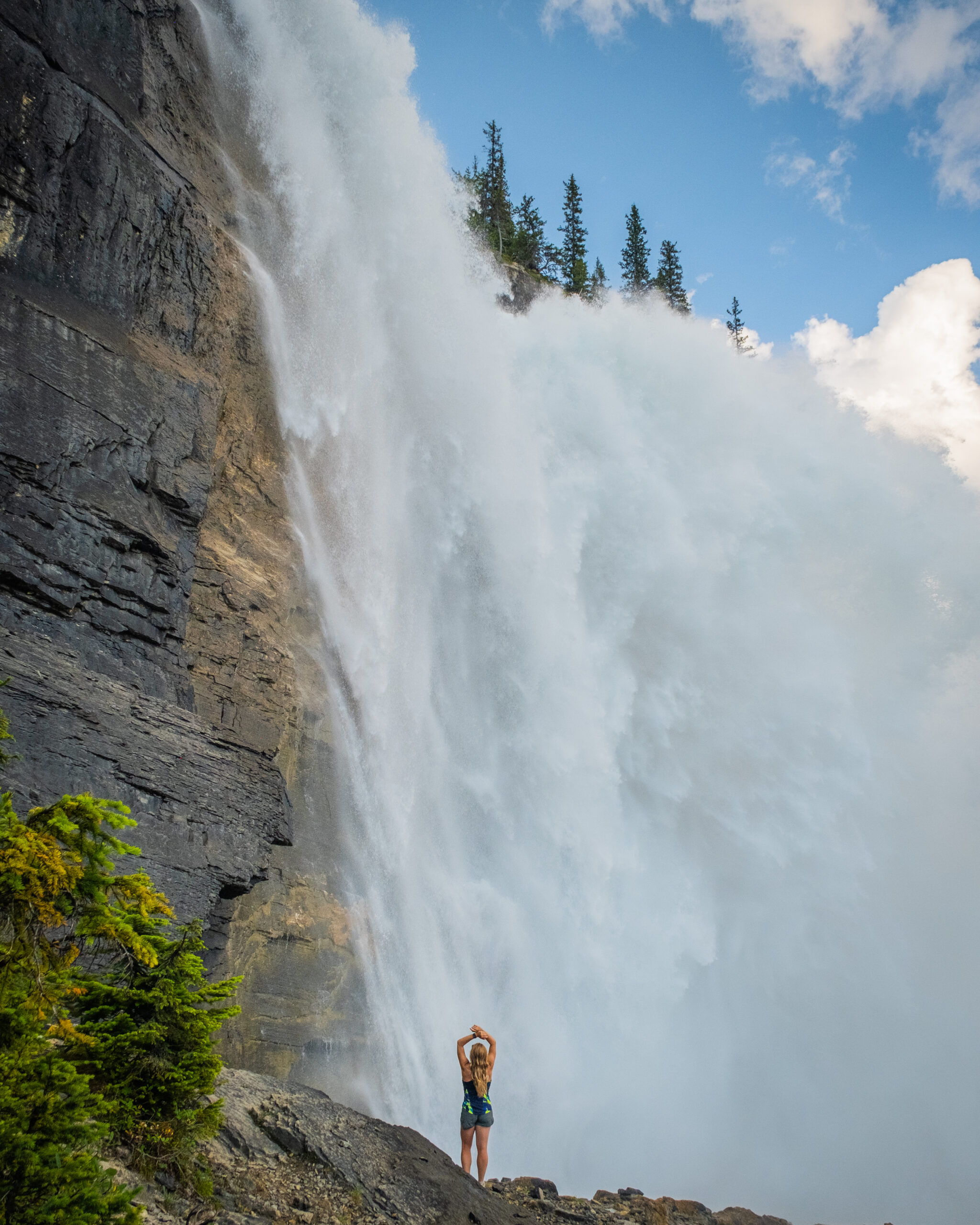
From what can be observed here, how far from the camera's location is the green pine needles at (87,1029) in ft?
9.66

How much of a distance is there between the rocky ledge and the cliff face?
2.39 metres

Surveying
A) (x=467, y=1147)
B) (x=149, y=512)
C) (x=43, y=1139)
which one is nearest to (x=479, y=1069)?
(x=467, y=1147)

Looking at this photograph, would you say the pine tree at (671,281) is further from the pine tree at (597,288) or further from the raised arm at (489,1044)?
the raised arm at (489,1044)

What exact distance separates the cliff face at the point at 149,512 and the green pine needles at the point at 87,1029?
3587 mm

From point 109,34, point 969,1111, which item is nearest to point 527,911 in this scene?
point 969,1111

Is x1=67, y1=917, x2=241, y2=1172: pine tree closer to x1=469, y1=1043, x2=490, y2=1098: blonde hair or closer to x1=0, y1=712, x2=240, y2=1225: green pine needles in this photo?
x1=0, y1=712, x2=240, y2=1225: green pine needles

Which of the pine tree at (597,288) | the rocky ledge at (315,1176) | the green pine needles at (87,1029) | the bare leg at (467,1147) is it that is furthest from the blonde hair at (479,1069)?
the pine tree at (597,288)

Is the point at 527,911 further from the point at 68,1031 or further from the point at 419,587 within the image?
the point at 68,1031

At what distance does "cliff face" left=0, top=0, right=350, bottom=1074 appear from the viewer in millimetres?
8445

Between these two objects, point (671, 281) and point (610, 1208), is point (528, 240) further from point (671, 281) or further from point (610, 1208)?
point (610, 1208)

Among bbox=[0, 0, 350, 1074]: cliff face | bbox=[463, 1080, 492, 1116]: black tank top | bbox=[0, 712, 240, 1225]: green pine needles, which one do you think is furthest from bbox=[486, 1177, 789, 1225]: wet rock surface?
bbox=[0, 712, 240, 1225]: green pine needles

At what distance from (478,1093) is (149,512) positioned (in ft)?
26.5

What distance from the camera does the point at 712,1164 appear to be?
51.9 ft

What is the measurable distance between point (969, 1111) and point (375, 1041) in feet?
51.6
